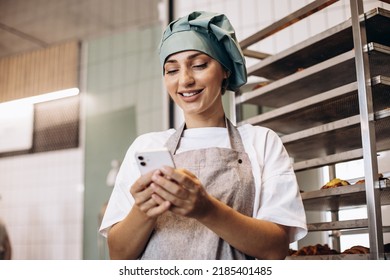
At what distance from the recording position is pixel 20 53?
236cm

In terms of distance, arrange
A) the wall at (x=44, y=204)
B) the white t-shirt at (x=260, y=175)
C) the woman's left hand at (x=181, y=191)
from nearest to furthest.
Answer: the woman's left hand at (x=181, y=191), the white t-shirt at (x=260, y=175), the wall at (x=44, y=204)

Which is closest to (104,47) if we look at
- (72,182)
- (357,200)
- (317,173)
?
(72,182)

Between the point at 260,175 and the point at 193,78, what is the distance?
0.20m

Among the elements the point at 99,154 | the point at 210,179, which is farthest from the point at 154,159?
the point at 99,154

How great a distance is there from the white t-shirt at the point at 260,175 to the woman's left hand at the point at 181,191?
14 cm

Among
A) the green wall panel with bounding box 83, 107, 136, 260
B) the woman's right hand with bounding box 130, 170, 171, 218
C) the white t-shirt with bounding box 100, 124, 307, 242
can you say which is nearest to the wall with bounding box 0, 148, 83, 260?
the green wall panel with bounding box 83, 107, 136, 260

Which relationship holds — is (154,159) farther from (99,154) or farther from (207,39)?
(99,154)

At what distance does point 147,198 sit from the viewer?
0.72 meters

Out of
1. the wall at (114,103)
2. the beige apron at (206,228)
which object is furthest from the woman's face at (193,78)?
the wall at (114,103)

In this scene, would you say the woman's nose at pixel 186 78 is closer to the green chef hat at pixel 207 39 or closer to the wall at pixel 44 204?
the green chef hat at pixel 207 39

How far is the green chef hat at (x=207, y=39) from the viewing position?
853 mm

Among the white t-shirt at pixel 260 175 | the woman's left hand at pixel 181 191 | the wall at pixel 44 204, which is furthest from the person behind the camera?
the wall at pixel 44 204

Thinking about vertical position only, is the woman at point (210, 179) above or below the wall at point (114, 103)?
below
